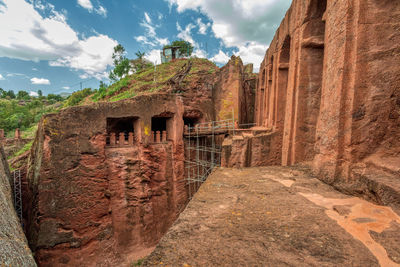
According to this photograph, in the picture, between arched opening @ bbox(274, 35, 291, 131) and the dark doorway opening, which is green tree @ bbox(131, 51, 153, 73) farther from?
arched opening @ bbox(274, 35, 291, 131)

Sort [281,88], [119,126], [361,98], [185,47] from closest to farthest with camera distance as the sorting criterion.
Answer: [361,98] → [281,88] → [119,126] → [185,47]

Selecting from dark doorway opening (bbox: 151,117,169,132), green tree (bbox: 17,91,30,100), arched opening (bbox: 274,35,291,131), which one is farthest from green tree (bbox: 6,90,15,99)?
arched opening (bbox: 274,35,291,131)

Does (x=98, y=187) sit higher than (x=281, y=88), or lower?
lower

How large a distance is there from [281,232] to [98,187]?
8219 millimetres

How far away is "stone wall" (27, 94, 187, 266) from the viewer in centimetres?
709

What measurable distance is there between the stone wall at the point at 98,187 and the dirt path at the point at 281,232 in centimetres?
691

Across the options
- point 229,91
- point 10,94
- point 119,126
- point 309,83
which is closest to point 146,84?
point 119,126

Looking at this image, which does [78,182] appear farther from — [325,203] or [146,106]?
[325,203]

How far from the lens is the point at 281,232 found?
1.78m

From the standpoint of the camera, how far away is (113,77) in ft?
81.4

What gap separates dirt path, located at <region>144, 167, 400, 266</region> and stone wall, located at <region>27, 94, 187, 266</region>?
6.91 m

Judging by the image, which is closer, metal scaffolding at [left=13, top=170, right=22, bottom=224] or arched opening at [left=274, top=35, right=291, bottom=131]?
arched opening at [left=274, top=35, right=291, bottom=131]

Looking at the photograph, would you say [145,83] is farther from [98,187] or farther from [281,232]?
[281,232]

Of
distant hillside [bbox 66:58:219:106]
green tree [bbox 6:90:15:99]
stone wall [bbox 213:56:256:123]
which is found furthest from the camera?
green tree [bbox 6:90:15:99]
